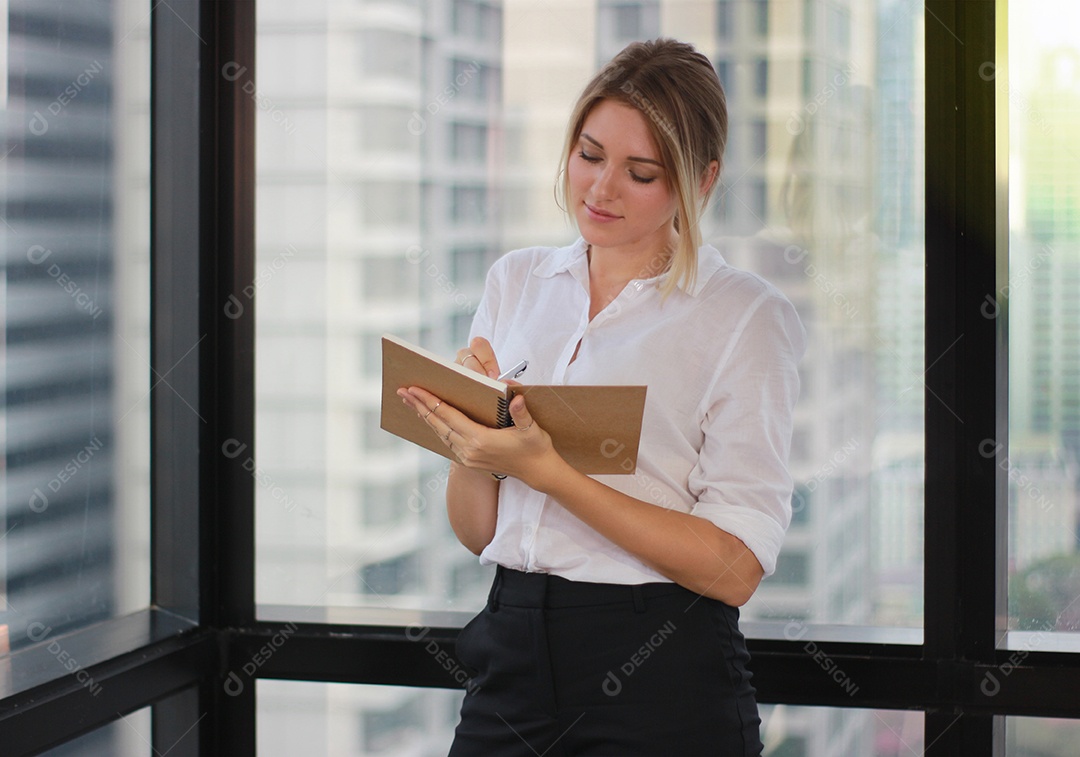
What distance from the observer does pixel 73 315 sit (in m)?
1.81

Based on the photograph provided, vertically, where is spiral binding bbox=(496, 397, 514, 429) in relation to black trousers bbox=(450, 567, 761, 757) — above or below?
above

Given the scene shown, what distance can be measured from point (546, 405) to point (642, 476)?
23 centimetres

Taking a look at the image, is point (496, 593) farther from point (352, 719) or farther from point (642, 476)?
point (352, 719)

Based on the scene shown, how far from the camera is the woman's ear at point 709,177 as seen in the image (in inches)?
57.7

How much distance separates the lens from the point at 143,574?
2051 millimetres

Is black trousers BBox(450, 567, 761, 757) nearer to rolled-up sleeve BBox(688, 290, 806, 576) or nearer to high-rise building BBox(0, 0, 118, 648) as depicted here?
rolled-up sleeve BBox(688, 290, 806, 576)

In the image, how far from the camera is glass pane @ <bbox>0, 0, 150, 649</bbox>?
1667 millimetres

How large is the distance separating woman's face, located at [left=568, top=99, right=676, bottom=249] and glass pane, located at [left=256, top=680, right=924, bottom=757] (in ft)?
3.35

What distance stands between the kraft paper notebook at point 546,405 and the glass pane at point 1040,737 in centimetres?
105

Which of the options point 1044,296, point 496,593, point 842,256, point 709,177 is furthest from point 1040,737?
point 709,177

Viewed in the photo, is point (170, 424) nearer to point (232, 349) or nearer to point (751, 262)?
point (232, 349)

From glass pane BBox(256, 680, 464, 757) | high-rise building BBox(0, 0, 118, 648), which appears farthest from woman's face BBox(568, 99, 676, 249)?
glass pane BBox(256, 680, 464, 757)

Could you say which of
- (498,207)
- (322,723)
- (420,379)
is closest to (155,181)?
(498,207)

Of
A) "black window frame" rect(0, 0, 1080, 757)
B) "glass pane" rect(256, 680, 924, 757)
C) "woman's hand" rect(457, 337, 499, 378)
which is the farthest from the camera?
"glass pane" rect(256, 680, 924, 757)
